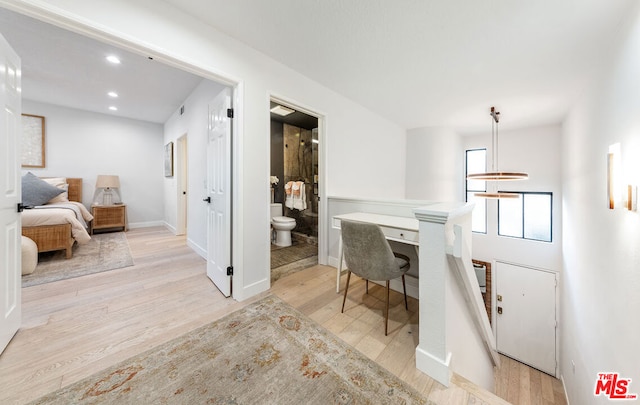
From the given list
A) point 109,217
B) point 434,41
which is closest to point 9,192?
point 434,41

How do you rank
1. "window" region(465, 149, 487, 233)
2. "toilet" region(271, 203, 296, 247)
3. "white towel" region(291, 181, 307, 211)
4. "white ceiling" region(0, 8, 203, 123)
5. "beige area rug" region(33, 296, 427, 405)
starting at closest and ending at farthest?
"beige area rug" region(33, 296, 427, 405) < "white ceiling" region(0, 8, 203, 123) < "toilet" region(271, 203, 296, 247) < "white towel" region(291, 181, 307, 211) < "window" region(465, 149, 487, 233)

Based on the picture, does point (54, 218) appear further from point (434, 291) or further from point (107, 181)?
point (434, 291)

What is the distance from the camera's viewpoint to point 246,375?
126cm

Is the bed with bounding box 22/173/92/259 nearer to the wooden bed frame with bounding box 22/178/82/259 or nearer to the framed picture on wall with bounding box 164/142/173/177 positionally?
the wooden bed frame with bounding box 22/178/82/259

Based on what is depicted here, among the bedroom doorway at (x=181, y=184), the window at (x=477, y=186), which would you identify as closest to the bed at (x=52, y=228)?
the bedroom doorway at (x=181, y=184)

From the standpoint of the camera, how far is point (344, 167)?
3.23 metres

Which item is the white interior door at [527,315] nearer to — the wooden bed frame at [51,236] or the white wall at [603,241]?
the white wall at [603,241]

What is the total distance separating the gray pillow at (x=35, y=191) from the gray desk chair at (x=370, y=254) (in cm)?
496

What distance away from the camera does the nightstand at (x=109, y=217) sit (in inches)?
175

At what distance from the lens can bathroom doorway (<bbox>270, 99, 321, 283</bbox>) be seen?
154 inches

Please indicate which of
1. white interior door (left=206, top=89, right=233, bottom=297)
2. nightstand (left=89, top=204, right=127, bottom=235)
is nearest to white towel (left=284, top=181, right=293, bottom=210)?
white interior door (left=206, top=89, right=233, bottom=297)

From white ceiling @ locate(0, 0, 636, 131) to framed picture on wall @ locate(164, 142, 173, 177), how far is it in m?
1.18

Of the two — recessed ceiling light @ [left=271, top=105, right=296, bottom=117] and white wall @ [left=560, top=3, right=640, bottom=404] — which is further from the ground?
recessed ceiling light @ [left=271, top=105, right=296, bottom=117]

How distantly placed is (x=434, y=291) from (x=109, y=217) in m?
6.12
